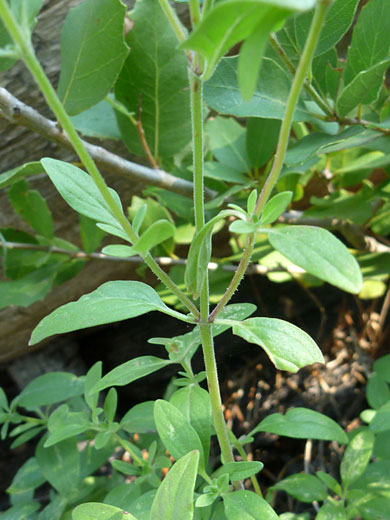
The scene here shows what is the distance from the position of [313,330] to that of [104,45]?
0.84m

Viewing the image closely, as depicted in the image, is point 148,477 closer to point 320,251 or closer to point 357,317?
point 320,251

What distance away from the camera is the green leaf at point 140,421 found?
666 millimetres

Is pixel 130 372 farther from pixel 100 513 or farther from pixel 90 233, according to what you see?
pixel 90 233

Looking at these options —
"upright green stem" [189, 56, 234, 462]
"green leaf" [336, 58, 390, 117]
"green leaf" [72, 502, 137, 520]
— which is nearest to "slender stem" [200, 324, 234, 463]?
"upright green stem" [189, 56, 234, 462]

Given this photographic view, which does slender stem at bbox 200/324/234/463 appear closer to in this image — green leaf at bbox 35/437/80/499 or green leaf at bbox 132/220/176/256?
green leaf at bbox 132/220/176/256

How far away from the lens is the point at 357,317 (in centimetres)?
121

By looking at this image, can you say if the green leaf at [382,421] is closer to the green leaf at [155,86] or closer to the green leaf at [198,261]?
the green leaf at [198,261]

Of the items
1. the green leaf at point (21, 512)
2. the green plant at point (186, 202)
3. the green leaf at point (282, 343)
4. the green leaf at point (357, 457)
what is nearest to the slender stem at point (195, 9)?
the green plant at point (186, 202)

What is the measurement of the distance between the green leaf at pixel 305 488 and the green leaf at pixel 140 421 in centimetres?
18

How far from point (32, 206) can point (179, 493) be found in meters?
0.56

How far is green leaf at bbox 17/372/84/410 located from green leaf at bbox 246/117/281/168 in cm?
44

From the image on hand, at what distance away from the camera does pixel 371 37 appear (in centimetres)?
60

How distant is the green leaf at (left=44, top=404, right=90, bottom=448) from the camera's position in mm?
586

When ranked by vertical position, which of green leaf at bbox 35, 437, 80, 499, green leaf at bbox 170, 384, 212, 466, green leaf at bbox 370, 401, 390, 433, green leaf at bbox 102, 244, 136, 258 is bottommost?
green leaf at bbox 370, 401, 390, 433
